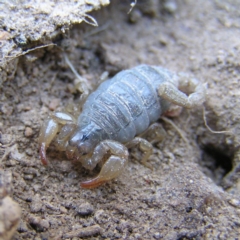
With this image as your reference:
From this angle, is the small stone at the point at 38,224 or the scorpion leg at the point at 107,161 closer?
the small stone at the point at 38,224

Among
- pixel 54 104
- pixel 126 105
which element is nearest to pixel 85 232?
pixel 126 105

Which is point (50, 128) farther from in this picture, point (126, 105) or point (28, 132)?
point (126, 105)

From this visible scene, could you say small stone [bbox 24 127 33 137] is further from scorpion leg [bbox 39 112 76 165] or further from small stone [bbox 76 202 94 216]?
small stone [bbox 76 202 94 216]

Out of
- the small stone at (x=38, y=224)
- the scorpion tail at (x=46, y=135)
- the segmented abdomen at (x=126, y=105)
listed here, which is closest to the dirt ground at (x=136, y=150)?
the small stone at (x=38, y=224)

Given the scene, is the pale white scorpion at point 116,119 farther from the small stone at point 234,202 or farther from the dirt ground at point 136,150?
the small stone at point 234,202

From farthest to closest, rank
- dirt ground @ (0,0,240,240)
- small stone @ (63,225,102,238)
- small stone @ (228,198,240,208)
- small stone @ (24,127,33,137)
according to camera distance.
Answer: small stone @ (24,127,33,137) < small stone @ (228,198,240,208) < dirt ground @ (0,0,240,240) < small stone @ (63,225,102,238)

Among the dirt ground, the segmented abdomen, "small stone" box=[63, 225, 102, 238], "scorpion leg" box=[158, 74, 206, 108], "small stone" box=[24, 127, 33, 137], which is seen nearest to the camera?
"small stone" box=[63, 225, 102, 238]

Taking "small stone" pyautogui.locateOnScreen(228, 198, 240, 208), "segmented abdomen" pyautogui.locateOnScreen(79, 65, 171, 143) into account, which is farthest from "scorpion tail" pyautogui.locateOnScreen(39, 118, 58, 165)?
"small stone" pyautogui.locateOnScreen(228, 198, 240, 208)
